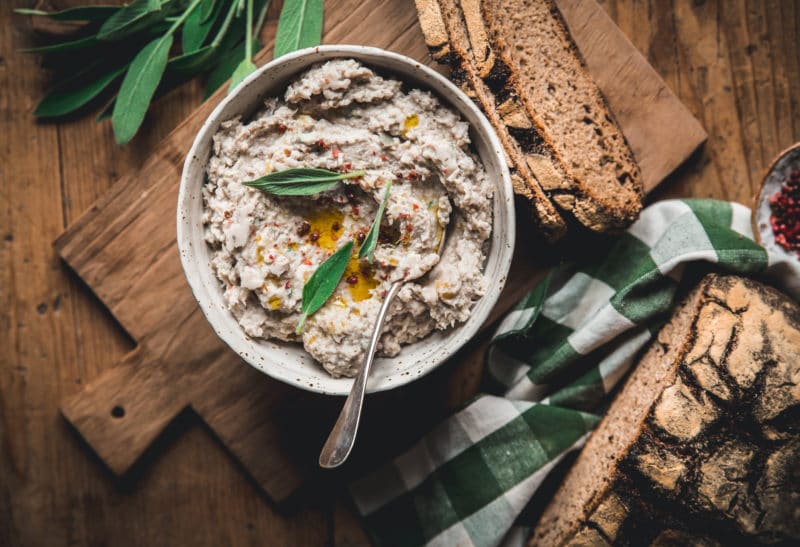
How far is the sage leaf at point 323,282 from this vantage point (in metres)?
1.69

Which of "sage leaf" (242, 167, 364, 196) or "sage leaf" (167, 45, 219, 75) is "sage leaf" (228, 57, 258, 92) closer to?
"sage leaf" (167, 45, 219, 75)

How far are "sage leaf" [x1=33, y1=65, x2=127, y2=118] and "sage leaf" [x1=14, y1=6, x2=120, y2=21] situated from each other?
7.7 inches

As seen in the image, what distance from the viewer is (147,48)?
2207mm

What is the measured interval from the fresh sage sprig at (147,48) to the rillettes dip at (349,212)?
1.32 feet

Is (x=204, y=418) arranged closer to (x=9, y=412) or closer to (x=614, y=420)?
(x=9, y=412)

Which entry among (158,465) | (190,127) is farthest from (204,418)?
(190,127)

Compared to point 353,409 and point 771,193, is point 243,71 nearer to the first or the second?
point 353,409

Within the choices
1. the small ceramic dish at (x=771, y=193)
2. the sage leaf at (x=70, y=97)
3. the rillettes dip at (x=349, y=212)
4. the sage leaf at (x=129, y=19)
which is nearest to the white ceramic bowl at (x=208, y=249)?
the rillettes dip at (x=349, y=212)

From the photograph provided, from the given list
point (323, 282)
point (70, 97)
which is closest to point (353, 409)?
point (323, 282)

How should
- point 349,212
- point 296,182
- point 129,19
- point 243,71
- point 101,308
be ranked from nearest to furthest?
1. point 296,182
2. point 349,212
3. point 243,71
4. point 129,19
5. point 101,308

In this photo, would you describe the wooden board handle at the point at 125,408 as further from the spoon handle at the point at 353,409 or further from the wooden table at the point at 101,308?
the spoon handle at the point at 353,409

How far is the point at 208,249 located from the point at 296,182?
0.42 meters

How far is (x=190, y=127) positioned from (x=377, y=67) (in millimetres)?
822

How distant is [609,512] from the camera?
6.53 feet
